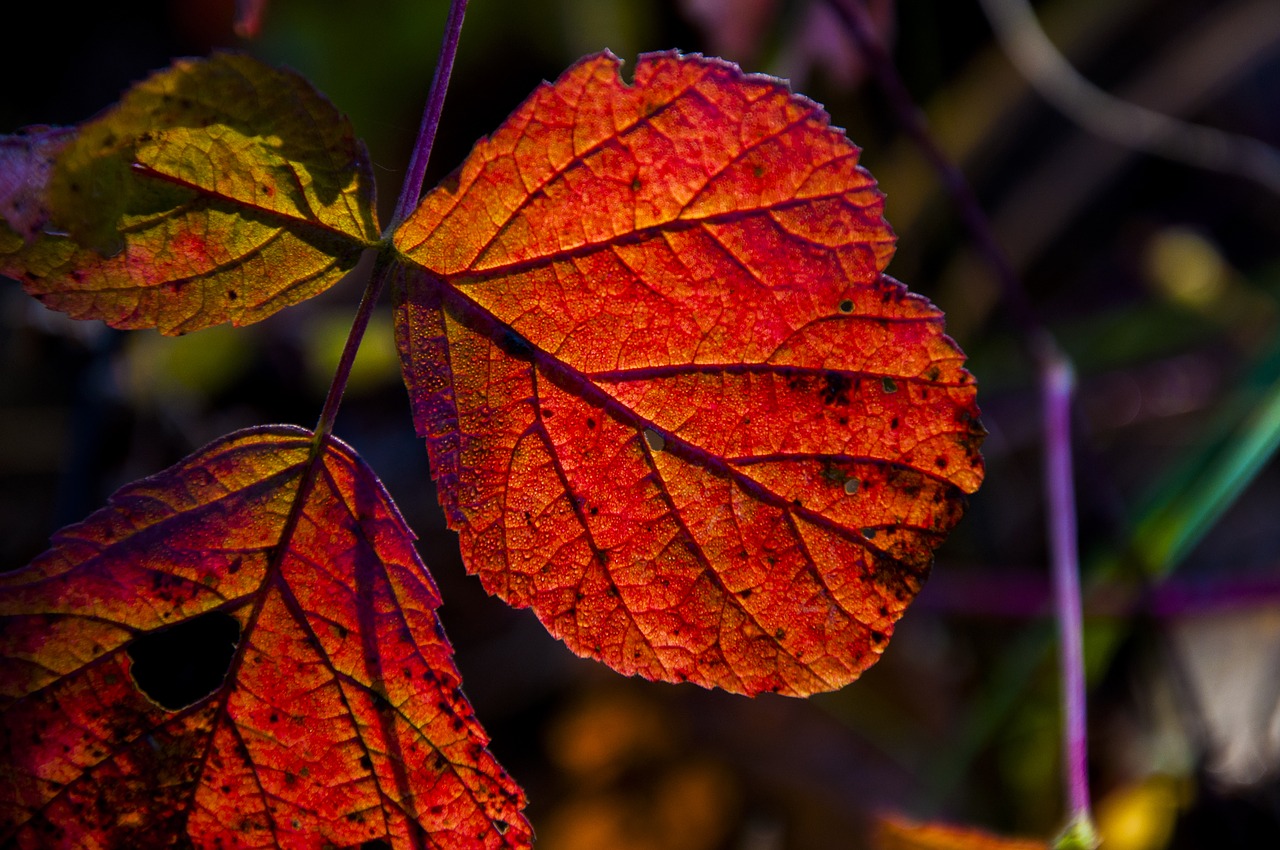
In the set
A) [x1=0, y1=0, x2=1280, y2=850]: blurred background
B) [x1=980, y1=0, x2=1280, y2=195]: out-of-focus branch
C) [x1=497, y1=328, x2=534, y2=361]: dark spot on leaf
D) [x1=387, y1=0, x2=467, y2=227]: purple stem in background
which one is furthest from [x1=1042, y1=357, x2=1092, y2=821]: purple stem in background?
[x1=980, y1=0, x2=1280, y2=195]: out-of-focus branch

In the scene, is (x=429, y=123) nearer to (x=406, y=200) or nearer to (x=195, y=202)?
(x=406, y=200)

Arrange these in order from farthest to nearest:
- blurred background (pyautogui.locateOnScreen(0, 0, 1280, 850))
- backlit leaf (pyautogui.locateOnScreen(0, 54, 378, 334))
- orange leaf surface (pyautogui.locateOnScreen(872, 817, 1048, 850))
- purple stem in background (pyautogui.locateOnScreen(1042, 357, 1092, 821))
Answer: blurred background (pyautogui.locateOnScreen(0, 0, 1280, 850)) → purple stem in background (pyautogui.locateOnScreen(1042, 357, 1092, 821)) → orange leaf surface (pyautogui.locateOnScreen(872, 817, 1048, 850)) → backlit leaf (pyautogui.locateOnScreen(0, 54, 378, 334))

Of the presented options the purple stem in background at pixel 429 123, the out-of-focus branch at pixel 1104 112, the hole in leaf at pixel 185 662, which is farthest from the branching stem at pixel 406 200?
the out-of-focus branch at pixel 1104 112

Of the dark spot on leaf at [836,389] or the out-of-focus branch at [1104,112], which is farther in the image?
the out-of-focus branch at [1104,112]

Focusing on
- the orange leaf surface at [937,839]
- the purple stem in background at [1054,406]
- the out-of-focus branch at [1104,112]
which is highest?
the out-of-focus branch at [1104,112]

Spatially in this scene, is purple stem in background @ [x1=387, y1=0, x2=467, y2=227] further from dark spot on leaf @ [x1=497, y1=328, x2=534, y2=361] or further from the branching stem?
dark spot on leaf @ [x1=497, y1=328, x2=534, y2=361]

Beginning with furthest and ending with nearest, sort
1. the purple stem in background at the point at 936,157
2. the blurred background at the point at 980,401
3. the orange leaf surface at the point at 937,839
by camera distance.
Answer: the blurred background at the point at 980,401 → the purple stem in background at the point at 936,157 → the orange leaf surface at the point at 937,839

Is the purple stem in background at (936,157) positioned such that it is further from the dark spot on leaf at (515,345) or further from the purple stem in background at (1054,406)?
the dark spot on leaf at (515,345)
